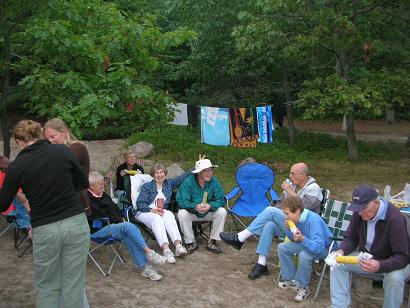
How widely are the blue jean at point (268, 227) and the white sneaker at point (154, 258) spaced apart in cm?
91

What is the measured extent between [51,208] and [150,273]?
1.88 metres

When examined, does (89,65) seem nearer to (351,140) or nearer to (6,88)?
(6,88)

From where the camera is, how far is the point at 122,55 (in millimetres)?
5871

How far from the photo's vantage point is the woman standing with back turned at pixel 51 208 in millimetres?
2932

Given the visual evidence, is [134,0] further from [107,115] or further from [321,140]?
[321,140]

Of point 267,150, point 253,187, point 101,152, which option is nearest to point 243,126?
point 267,150

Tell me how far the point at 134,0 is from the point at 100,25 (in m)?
1.49

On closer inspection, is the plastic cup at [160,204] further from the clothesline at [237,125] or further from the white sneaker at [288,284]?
the clothesline at [237,125]

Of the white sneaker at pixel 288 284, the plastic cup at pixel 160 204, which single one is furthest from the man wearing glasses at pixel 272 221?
the plastic cup at pixel 160 204

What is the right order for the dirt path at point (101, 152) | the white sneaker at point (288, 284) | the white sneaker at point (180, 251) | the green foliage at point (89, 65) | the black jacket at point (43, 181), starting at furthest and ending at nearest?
the dirt path at point (101, 152) < the white sneaker at point (180, 251) < the green foliage at point (89, 65) < the white sneaker at point (288, 284) < the black jacket at point (43, 181)

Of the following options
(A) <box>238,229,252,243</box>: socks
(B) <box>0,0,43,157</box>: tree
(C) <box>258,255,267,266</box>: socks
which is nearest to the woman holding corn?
(C) <box>258,255,267,266</box>: socks

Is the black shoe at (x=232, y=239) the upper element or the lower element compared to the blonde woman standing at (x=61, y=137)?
lower

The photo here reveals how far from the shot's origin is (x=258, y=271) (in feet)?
15.4

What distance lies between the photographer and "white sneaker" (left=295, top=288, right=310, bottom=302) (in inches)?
166
